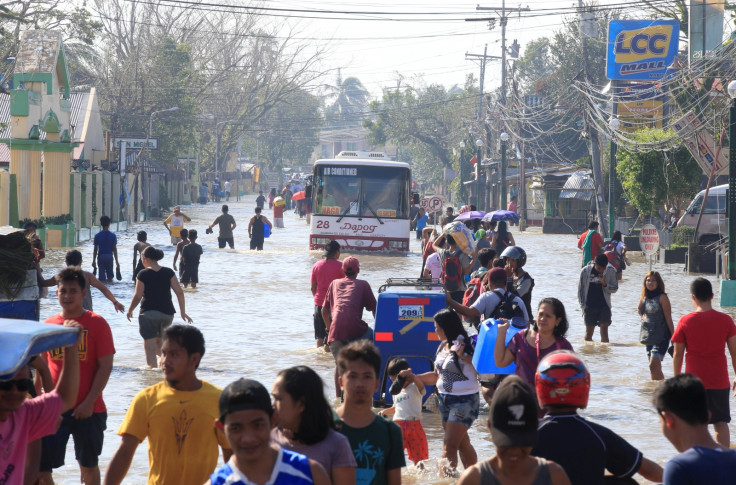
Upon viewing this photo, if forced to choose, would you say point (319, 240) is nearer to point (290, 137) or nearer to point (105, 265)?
point (105, 265)

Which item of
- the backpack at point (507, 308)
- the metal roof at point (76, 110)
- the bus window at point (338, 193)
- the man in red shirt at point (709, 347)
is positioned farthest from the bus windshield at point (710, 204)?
the metal roof at point (76, 110)

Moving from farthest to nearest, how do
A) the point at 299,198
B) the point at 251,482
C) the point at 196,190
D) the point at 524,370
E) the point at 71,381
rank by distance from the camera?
the point at 196,190, the point at 299,198, the point at 524,370, the point at 71,381, the point at 251,482

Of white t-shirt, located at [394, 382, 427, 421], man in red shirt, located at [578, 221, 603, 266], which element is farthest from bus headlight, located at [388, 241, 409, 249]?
white t-shirt, located at [394, 382, 427, 421]

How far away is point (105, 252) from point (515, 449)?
18.8m

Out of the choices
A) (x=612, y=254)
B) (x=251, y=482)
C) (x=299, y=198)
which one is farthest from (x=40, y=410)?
(x=299, y=198)

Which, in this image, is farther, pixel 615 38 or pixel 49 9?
pixel 615 38

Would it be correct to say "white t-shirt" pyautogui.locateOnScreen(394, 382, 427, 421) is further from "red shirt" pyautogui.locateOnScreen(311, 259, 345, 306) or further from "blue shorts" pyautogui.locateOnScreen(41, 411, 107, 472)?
"red shirt" pyautogui.locateOnScreen(311, 259, 345, 306)

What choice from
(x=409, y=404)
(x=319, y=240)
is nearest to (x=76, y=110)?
(x=319, y=240)

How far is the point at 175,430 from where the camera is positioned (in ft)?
16.3

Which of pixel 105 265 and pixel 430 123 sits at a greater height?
pixel 430 123

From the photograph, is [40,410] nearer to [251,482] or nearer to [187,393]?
[187,393]

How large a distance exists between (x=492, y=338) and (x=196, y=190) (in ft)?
277

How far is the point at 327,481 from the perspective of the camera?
12.6 ft

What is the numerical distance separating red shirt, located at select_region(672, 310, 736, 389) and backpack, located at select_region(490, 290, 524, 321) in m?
1.59
